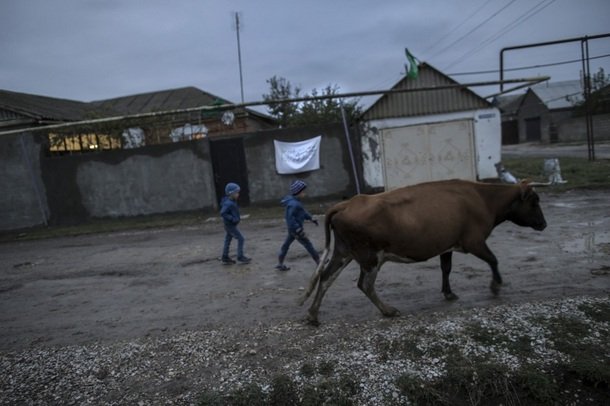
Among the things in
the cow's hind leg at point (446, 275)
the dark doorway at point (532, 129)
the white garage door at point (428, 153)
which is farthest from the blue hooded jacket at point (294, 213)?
the dark doorway at point (532, 129)

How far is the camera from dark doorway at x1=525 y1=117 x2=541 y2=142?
46.5 metres

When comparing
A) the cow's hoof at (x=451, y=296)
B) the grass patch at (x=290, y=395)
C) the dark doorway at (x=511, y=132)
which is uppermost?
the dark doorway at (x=511, y=132)

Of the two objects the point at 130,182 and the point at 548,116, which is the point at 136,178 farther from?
the point at 548,116

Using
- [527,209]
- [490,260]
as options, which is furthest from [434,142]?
[490,260]

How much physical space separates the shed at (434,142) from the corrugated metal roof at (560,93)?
34.4 meters

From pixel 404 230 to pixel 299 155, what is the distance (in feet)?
30.7

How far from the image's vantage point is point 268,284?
22.0 feet

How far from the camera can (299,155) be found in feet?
46.2

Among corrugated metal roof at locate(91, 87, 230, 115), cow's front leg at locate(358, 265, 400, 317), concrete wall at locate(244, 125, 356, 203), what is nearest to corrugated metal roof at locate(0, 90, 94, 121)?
corrugated metal roof at locate(91, 87, 230, 115)

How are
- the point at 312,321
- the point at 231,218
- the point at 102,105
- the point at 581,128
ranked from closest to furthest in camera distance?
the point at 312,321 < the point at 231,218 < the point at 102,105 < the point at 581,128

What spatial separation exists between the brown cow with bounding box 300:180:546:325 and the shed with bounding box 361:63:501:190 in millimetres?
8851

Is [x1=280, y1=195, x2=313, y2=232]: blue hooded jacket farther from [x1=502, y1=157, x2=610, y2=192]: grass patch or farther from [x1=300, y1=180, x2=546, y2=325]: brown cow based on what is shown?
[x1=502, y1=157, x2=610, y2=192]: grass patch

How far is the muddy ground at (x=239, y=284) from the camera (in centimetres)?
532

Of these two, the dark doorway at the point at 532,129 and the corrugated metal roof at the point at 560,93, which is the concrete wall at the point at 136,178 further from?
the dark doorway at the point at 532,129
